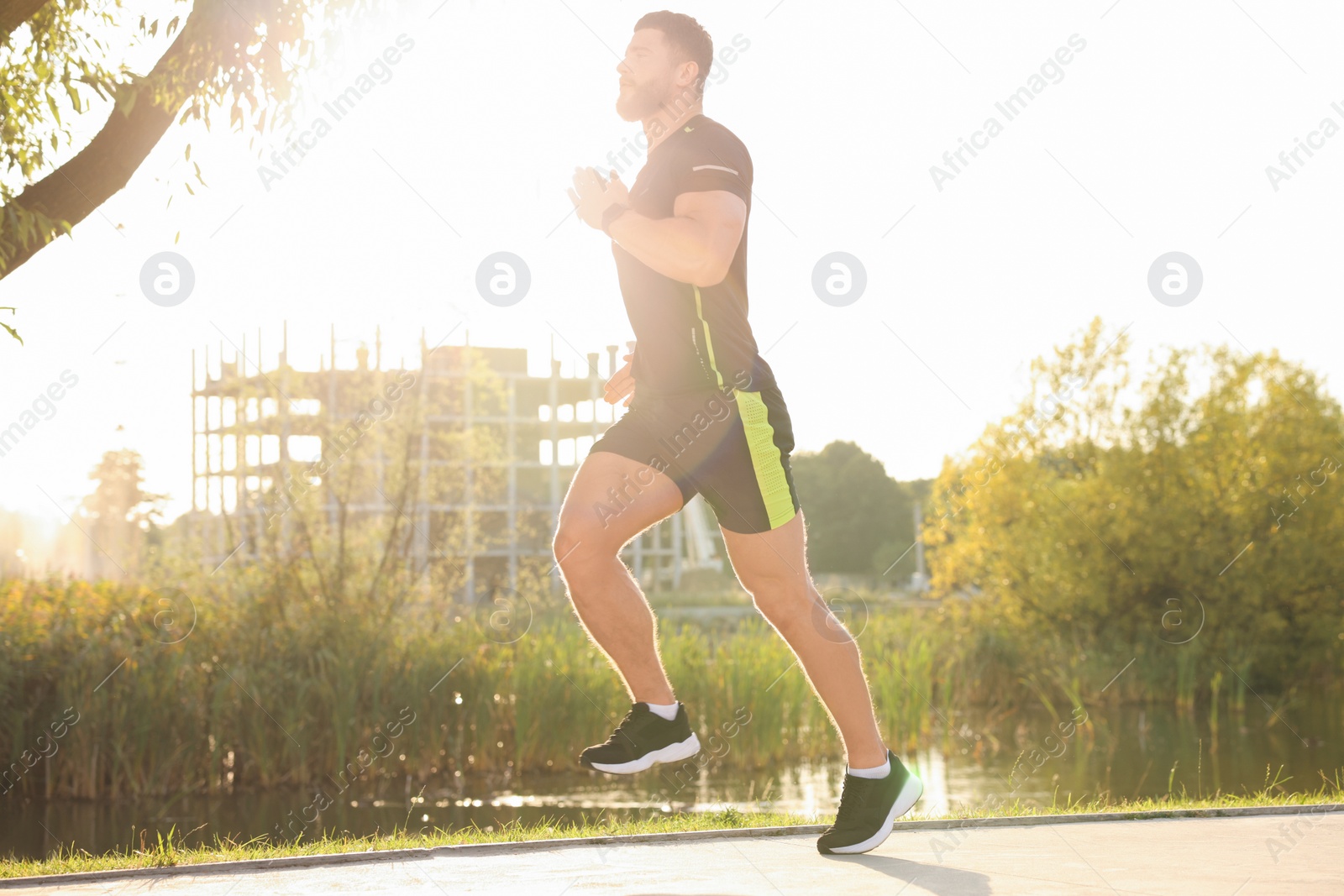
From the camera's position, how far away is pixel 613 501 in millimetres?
3105

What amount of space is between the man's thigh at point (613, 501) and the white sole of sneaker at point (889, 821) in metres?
0.99

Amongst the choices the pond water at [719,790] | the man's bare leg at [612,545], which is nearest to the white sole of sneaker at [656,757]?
the man's bare leg at [612,545]

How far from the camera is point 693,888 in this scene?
2.92 m

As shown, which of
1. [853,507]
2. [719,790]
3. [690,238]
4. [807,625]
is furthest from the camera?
[853,507]

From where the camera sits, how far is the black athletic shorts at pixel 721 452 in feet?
10.3

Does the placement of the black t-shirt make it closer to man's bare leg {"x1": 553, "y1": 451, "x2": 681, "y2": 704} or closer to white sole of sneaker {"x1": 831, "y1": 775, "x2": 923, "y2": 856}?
man's bare leg {"x1": 553, "y1": 451, "x2": 681, "y2": 704}

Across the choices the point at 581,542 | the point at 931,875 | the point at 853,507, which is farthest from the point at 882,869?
the point at 853,507

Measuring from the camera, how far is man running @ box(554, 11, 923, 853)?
307 cm

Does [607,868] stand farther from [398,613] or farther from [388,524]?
[388,524]

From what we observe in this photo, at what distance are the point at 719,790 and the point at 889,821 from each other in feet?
22.4

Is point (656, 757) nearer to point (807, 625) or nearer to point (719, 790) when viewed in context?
point (807, 625)

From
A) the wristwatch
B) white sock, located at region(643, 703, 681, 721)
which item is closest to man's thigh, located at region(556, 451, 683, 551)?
white sock, located at region(643, 703, 681, 721)

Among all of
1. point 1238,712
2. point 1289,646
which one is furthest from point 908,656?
point 1289,646

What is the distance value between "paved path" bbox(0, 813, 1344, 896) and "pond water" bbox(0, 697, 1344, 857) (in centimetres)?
345
